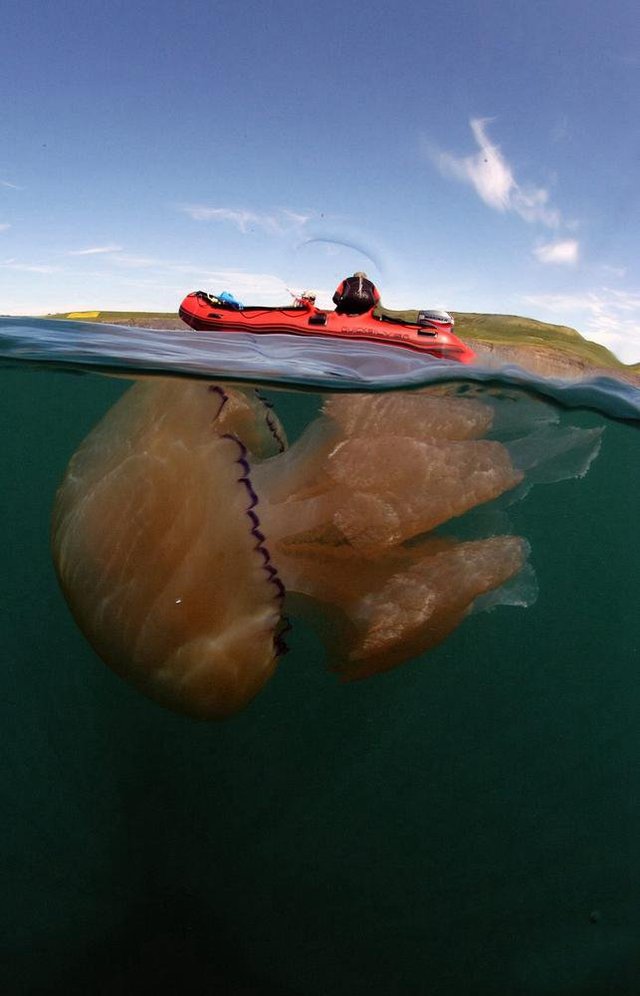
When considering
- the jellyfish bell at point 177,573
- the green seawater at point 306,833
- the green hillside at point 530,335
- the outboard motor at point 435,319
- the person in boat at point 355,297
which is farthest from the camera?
the person in boat at point 355,297

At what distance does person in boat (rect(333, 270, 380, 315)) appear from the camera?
22.5 feet

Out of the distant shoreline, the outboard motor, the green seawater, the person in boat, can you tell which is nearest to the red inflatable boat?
the outboard motor

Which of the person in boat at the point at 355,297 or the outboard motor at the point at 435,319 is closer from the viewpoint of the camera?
the outboard motor at the point at 435,319

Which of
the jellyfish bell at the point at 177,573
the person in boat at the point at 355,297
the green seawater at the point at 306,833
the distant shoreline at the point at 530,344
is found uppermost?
the person in boat at the point at 355,297

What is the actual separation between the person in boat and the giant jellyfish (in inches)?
157

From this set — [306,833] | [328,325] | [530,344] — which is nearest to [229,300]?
[328,325]

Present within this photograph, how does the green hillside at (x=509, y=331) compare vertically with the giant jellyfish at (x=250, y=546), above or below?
above

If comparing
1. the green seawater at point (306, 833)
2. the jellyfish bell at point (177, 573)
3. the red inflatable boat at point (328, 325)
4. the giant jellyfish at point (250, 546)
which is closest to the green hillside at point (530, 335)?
the green seawater at point (306, 833)

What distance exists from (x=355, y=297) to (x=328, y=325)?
56 cm

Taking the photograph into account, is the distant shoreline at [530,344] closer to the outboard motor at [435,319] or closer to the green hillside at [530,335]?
the green hillside at [530,335]

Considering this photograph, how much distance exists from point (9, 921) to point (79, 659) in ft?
5.49

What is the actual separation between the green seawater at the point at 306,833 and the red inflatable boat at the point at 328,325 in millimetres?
1196

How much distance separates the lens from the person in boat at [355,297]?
6.84 metres

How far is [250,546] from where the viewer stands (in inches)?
106
